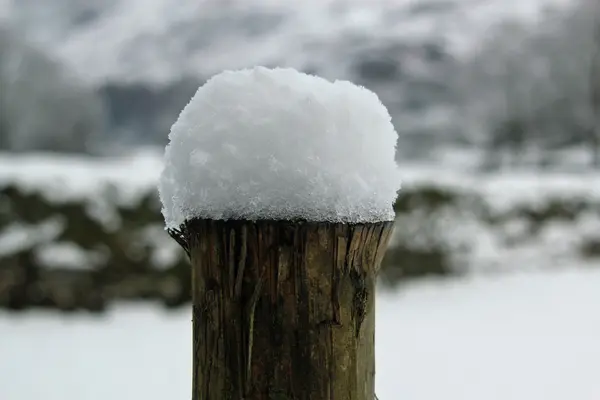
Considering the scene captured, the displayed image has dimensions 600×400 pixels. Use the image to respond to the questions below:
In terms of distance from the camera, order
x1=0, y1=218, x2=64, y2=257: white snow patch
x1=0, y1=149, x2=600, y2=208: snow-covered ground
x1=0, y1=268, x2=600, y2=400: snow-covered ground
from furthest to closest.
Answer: x1=0, y1=149, x2=600, y2=208: snow-covered ground < x1=0, y1=218, x2=64, y2=257: white snow patch < x1=0, y1=268, x2=600, y2=400: snow-covered ground

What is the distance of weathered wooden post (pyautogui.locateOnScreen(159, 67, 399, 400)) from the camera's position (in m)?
0.90

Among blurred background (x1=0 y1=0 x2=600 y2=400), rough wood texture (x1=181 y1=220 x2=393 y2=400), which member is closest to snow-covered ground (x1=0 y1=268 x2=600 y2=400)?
blurred background (x1=0 y1=0 x2=600 y2=400)

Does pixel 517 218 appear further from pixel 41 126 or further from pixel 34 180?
pixel 41 126

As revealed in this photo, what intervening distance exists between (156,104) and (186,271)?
1551 centimetres

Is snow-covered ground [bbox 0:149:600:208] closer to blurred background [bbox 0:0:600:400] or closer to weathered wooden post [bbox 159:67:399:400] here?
blurred background [bbox 0:0:600:400]

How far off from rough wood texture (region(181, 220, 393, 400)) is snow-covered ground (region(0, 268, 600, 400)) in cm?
265

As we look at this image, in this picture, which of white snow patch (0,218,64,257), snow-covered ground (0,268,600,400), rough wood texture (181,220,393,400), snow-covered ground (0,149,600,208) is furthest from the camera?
snow-covered ground (0,149,600,208)

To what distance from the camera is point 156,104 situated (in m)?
20.2

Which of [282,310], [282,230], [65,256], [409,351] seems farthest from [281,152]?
[65,256]

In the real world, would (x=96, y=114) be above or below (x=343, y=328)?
above

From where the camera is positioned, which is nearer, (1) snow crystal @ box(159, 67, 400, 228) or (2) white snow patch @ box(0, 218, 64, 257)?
(1) snow crystal @ box(159, 67, 400, 228)

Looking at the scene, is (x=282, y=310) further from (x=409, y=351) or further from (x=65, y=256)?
(x=65, y=256)

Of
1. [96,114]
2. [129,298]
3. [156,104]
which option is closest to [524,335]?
[129,298]

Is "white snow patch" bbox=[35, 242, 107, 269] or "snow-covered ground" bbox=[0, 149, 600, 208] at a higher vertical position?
"snow-covered ground" bbox=[0, 149, 600, 208]
